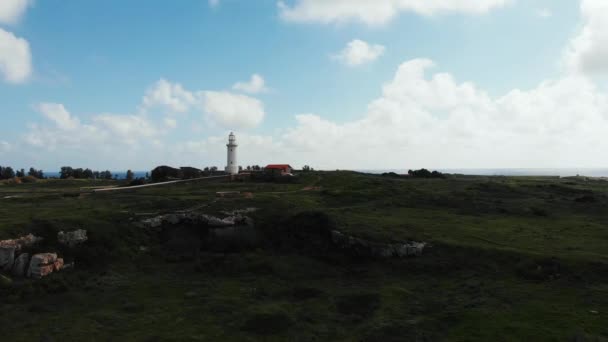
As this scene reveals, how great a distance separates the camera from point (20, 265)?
27.3m

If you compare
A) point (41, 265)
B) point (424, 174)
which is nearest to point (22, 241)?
point (41, 265)

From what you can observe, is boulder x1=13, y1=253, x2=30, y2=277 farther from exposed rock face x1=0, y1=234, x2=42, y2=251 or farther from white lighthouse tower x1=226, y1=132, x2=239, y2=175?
white lighthouse tower x1=226, y1=132, x2=239, y2=175

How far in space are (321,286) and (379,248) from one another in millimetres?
6747

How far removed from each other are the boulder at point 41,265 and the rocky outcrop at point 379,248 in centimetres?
2159

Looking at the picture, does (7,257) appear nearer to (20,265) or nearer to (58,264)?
(20,265)

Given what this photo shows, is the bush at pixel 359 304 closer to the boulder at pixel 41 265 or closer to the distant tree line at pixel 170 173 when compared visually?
the boulder at pixel 41 265

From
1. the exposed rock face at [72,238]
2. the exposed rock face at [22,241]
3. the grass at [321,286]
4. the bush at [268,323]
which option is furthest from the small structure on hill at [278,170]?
the bush at [268,323]

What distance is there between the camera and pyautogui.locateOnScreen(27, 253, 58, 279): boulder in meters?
26.8

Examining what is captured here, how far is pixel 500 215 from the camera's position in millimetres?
47219

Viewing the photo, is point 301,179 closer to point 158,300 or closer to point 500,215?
point 500,215

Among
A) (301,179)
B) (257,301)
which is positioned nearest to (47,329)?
(257,301)

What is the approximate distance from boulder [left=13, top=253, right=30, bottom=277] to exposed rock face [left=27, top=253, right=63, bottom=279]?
482 mm

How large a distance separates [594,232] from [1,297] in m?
47.8

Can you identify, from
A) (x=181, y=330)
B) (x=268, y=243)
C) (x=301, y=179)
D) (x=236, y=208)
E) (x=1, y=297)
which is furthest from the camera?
(x=301, y=179)
